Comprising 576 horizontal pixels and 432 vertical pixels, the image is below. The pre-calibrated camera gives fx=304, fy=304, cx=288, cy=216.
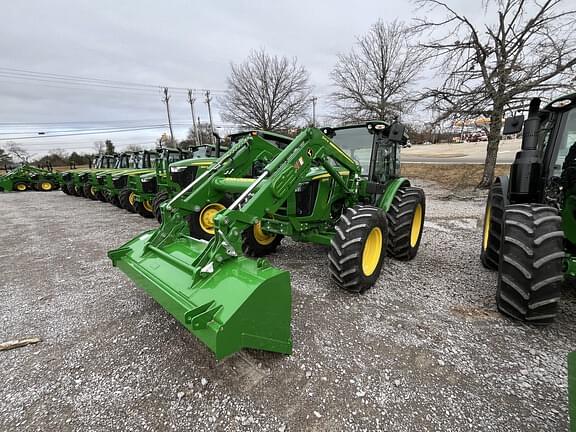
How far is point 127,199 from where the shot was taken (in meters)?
9.90

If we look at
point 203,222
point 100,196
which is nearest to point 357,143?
point 203,222

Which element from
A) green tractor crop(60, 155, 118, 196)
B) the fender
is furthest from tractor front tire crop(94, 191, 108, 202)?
the fender

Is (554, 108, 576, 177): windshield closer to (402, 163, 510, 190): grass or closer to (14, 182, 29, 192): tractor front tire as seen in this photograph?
(402, 163, 510, 190): grass

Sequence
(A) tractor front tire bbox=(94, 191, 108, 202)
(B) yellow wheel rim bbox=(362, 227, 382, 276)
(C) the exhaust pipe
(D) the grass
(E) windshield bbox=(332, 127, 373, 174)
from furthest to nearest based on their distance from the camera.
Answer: (D) the grass, (A) tractor front tire bbox=(94, 191, 108, 202), (E) windshield bbox=(332, 127, 373, 174), (B) yellow wheel rim bbox=(362, 227, 382, 276), (C) the exhaust pipe

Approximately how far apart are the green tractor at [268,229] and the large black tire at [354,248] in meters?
0.01

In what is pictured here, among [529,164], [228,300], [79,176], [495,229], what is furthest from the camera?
[79,176]

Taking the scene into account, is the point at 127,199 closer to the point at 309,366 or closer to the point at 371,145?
the point at 371,145

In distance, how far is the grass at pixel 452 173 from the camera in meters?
14.1

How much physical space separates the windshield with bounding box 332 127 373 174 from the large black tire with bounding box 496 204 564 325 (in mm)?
2257

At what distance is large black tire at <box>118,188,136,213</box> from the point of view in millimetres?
9773

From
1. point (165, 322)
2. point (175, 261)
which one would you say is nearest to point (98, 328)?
point (165, 322)

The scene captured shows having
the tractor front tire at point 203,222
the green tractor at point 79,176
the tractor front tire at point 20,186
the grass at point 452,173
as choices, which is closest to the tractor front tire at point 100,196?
the green tractor at point 79,176

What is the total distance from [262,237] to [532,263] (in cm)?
343

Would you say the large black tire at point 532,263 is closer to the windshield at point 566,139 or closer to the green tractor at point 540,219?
the green tractor at point 540,219
